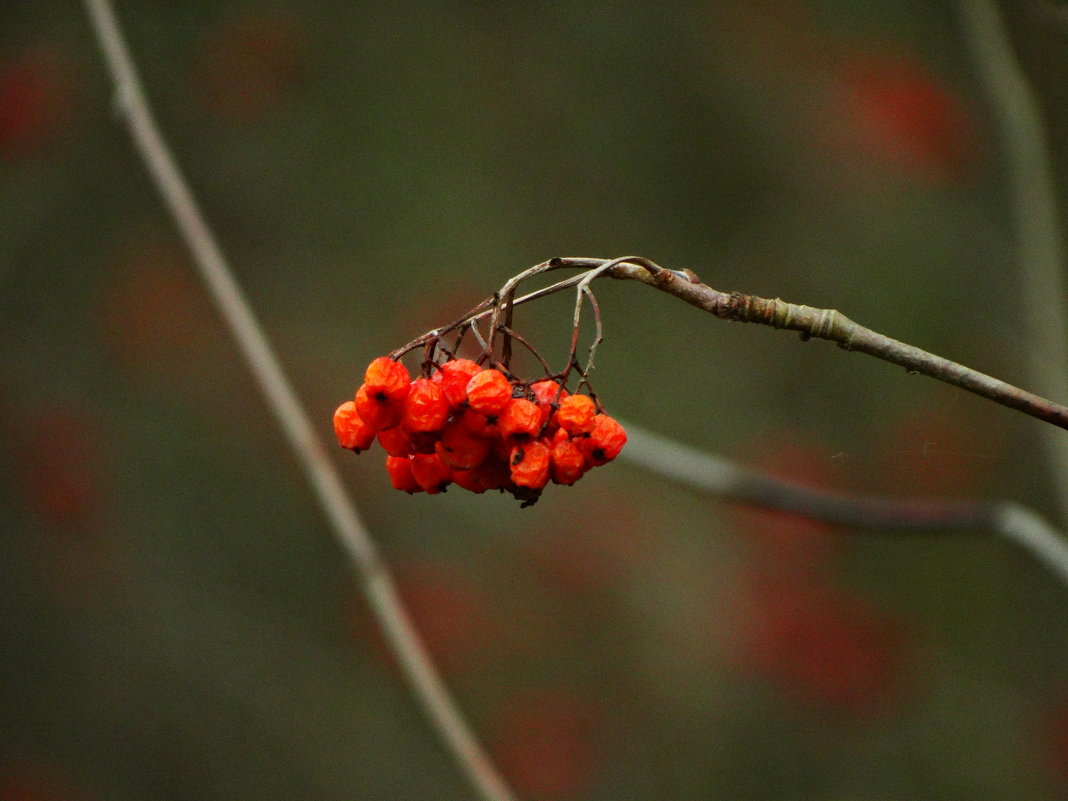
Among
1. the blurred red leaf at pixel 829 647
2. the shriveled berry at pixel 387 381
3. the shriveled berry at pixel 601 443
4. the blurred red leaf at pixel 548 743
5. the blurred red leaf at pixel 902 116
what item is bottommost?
the blurred red leaf at pixel 548 743

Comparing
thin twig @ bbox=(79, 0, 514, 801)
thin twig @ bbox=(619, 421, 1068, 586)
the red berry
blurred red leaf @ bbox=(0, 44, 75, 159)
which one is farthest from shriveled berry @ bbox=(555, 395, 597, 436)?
blurred red leaf @ bbox=(0, 44, 75, 159)

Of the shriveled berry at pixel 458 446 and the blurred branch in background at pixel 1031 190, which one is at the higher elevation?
the blurred branch in background at pixel 1031 190

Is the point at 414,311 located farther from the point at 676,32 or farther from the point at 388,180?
the point at 676,32

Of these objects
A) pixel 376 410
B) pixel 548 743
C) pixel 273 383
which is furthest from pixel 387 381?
pixel 548 743

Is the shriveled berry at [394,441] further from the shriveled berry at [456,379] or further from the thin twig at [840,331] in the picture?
the thin twig at [840,331]

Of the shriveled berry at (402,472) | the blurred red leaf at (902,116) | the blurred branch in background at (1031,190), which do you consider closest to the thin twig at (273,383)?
the shriveled berry at (402,472)

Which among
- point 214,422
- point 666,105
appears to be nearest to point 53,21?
point 214,422

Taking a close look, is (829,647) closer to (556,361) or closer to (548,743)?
(548,743)
